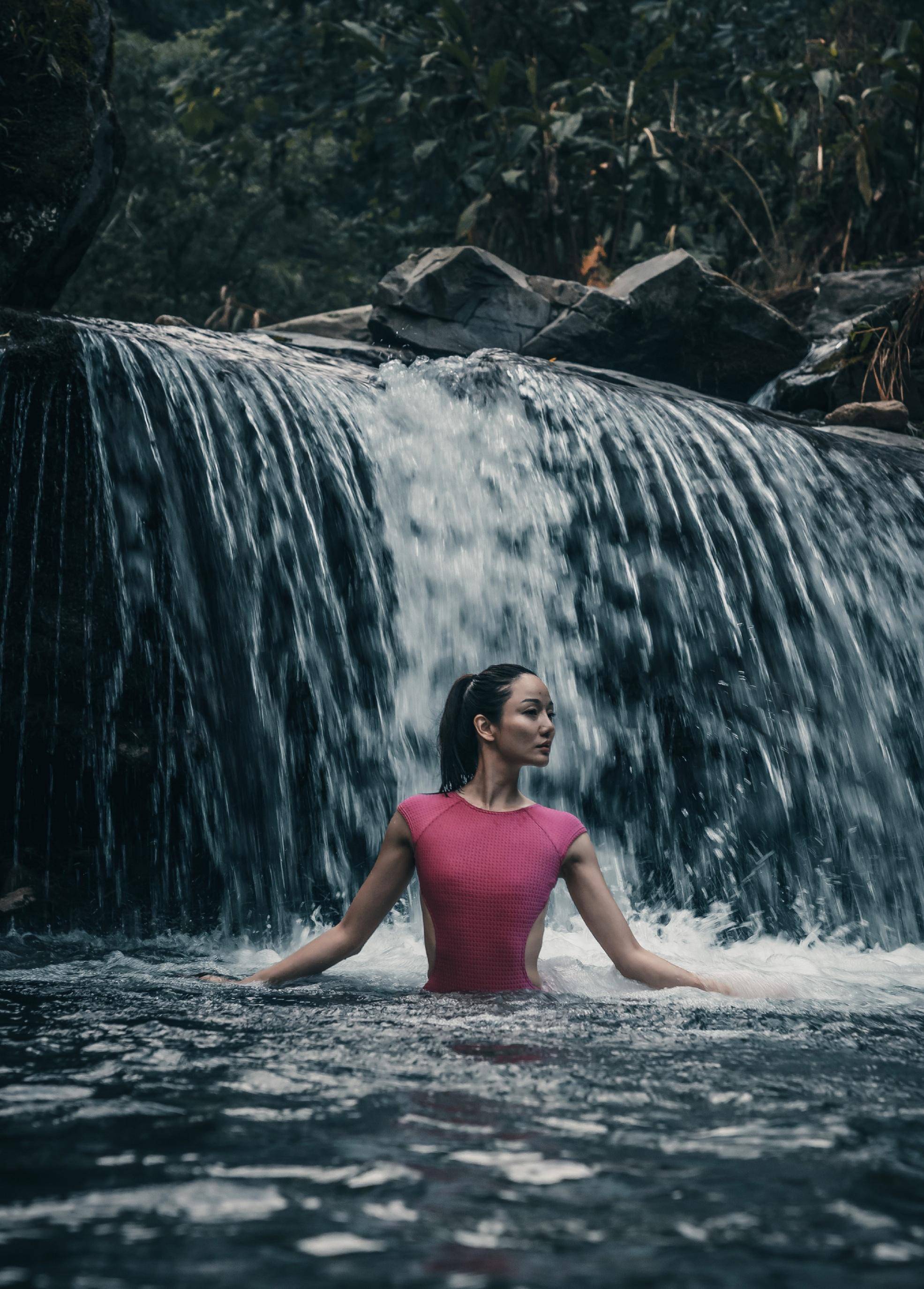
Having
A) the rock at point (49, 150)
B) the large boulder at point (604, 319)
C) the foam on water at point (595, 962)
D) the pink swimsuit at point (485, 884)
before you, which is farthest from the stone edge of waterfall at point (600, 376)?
the pink swimsuit at point (485, 884)

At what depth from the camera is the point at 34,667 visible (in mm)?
6066

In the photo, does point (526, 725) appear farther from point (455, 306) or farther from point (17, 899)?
point (455, 306)

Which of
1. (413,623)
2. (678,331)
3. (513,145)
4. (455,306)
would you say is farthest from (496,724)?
(513,145)

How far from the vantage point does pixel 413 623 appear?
725cm

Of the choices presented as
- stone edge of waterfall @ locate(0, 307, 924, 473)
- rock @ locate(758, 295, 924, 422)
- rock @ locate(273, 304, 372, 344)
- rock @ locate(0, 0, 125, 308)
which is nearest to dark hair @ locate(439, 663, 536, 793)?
stone edge of waterfall @ locate(0, 307, 924, 473)

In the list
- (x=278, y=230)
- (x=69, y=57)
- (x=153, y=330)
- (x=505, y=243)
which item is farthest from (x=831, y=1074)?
(x=278, y=230)

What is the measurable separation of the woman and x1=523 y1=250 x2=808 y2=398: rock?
8549 millimetres

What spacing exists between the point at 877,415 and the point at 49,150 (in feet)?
21.9

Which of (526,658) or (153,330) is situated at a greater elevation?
(153,330)

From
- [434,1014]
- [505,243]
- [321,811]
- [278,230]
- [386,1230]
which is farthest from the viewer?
[278,230]

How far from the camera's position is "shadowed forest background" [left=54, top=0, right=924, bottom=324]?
50.3 ft

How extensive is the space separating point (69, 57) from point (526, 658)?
4740 millimetres

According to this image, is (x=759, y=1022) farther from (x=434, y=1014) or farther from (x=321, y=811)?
(x=321, y=811)

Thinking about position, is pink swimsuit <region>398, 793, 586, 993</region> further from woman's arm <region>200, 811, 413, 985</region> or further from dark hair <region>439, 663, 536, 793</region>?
dark hair <region>439, 663, 536, 793</region>
